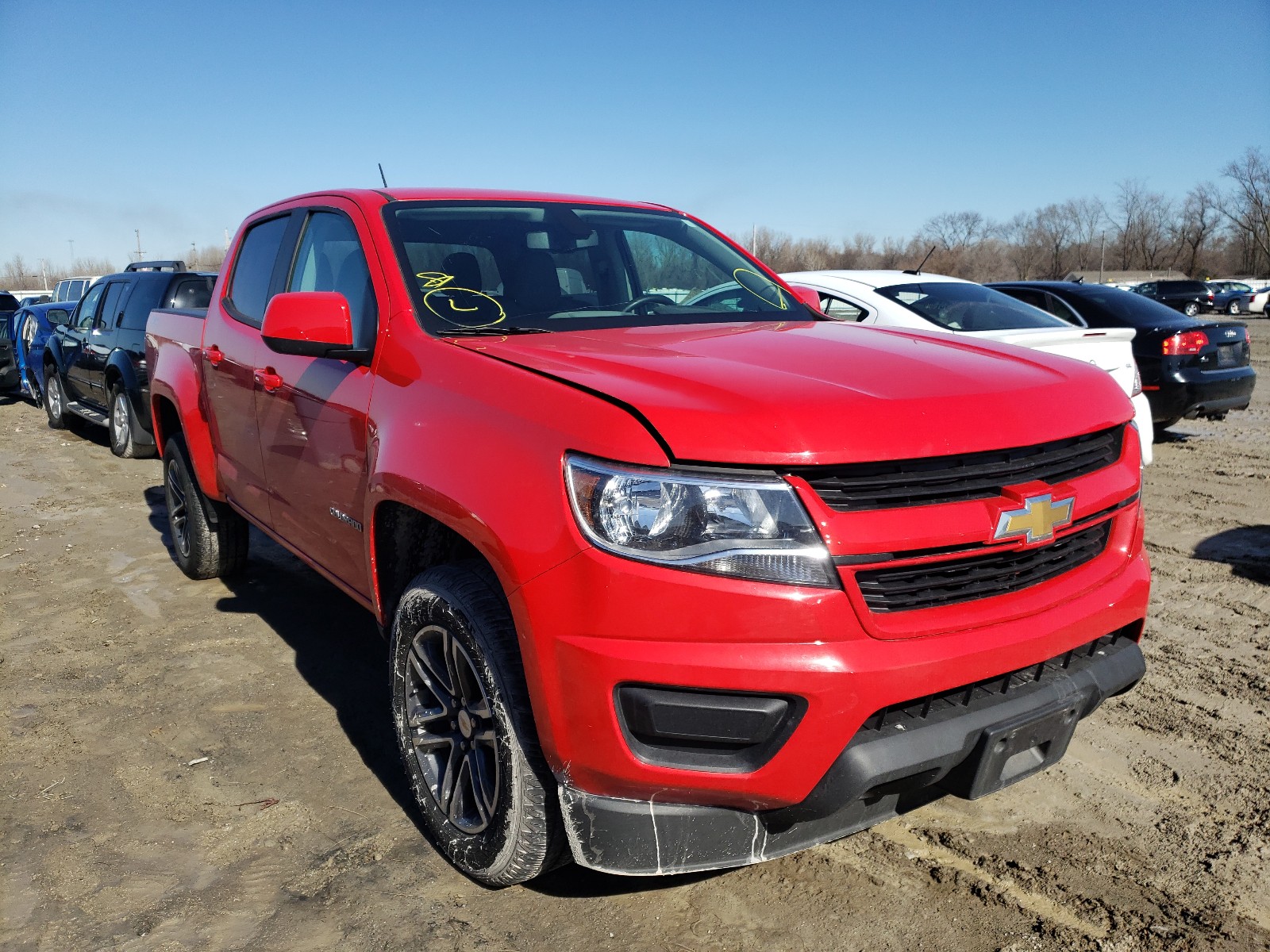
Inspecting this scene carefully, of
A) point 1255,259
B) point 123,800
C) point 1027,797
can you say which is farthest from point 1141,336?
point 1255,259

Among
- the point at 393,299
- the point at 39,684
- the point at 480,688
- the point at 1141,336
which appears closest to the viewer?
the point at 480,688

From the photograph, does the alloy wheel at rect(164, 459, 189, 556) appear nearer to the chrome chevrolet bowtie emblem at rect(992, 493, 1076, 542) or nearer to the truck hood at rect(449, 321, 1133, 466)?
the truck hood at rect(449, 321, 1133, 466)

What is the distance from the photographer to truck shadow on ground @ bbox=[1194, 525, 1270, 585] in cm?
521

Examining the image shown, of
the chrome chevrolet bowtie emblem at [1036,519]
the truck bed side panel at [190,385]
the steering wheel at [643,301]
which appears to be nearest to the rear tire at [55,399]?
the truck bed side panel at [190,385]

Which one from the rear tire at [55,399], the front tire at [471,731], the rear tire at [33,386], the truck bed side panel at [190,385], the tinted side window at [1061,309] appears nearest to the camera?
the front tire at [471,731]

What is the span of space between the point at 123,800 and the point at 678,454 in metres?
2.34

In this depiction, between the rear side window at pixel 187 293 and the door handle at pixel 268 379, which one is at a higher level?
the rear side window at pixel 187 293

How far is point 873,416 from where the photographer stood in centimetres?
207

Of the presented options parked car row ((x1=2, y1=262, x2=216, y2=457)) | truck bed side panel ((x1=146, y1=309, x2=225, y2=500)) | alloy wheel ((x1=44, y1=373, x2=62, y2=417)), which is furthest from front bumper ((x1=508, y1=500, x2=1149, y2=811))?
alloy wheel ((x1=44, y1=373, x2=62, y2=417))

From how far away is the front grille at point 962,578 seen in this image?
205 cm

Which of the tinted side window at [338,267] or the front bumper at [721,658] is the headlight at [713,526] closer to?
the front bumper at [721,658]

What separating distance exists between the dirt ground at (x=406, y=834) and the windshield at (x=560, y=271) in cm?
157

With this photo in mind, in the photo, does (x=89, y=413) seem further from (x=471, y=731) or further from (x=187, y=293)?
(x=471, y=731)

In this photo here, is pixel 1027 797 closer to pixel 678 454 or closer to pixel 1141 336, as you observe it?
pixel 678 454
